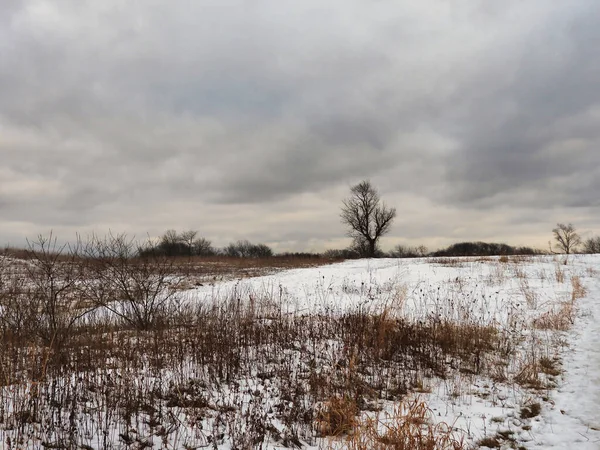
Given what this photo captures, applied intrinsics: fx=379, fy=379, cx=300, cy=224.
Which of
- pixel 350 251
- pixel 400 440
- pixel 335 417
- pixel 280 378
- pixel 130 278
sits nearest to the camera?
pixel 400 440

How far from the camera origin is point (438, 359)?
24.7 ft

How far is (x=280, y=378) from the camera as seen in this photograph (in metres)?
6.14

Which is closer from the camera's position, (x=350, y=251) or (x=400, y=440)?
(x=400, y=440)

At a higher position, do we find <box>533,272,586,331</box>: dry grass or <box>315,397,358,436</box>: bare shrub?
<box>533,272,586,331</box>: dry grass

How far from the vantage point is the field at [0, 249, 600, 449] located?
4.27 meters

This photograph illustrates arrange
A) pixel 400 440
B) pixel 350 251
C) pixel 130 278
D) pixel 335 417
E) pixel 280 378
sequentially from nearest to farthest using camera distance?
pixel 400 440, pixel 335 417, pixel 280 378, pixel 130 278, pixel 350 251

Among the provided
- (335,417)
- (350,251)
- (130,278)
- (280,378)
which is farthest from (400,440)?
(350,251)

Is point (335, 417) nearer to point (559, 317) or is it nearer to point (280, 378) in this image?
point (280, 378)

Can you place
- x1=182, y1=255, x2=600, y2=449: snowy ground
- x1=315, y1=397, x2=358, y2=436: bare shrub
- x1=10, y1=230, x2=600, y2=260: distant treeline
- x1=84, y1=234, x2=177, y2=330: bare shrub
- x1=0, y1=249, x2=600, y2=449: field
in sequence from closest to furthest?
x1=0, y1=249, x2=600, y2=449: field, x1=315, y1=397, x2=358, y2=436: bare shrub, x1=182, y1=255, x2=600, y2=449: snowy ground, x1=84, y1=234, x2=177, y2=330: bare shrub, x1=10, y1=230, x2=600, y2=260: distant treeline

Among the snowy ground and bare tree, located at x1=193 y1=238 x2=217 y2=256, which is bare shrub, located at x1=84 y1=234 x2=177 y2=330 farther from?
bare tree, located at x1=193 y1=238 x2=217 y2=256

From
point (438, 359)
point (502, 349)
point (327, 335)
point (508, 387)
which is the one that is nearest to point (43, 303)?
point (327, 335)

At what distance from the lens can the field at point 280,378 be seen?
4.27 metres

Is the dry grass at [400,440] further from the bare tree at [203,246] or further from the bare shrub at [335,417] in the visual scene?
the bare tree at [203,246]

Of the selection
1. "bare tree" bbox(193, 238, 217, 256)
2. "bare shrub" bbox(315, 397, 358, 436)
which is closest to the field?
"bare shrub" bbox(315, 397, 358, 436)
